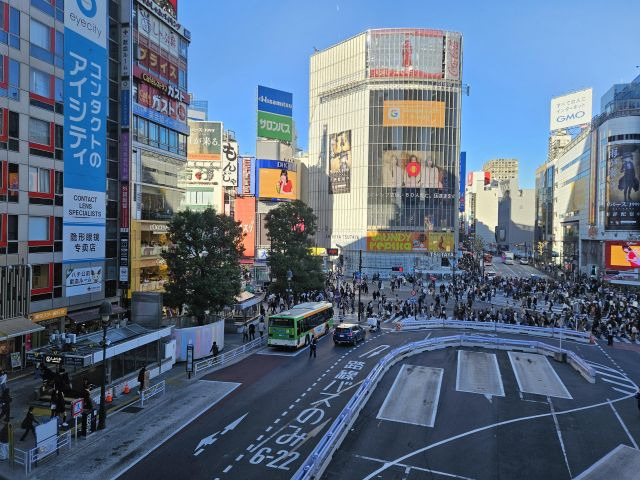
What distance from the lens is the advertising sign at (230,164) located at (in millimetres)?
79438

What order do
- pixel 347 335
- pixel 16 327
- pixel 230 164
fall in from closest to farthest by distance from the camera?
pixel 16 327, pixel 347 335, pixel 230 164

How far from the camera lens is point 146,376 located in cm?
2034

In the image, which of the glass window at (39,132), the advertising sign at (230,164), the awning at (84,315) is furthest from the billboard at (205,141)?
the awning at (84,315)

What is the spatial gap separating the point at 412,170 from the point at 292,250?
41.2 m

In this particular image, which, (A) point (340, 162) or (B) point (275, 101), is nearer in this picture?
(B) point (275, 101)

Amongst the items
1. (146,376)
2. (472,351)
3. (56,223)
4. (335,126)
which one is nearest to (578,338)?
(472,351)

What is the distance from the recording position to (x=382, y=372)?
2305 centimetres

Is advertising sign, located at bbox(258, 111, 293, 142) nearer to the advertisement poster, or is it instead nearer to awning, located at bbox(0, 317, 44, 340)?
the advertisement poster

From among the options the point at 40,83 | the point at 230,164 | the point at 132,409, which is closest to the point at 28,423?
the point at 132,409

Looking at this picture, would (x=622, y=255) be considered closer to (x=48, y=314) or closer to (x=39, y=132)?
(x=48, y=314)

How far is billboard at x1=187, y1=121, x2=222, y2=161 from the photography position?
76125mm

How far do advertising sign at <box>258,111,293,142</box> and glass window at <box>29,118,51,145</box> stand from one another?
48.5m

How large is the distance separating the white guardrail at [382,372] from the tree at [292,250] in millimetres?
14660

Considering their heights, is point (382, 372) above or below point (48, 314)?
below
